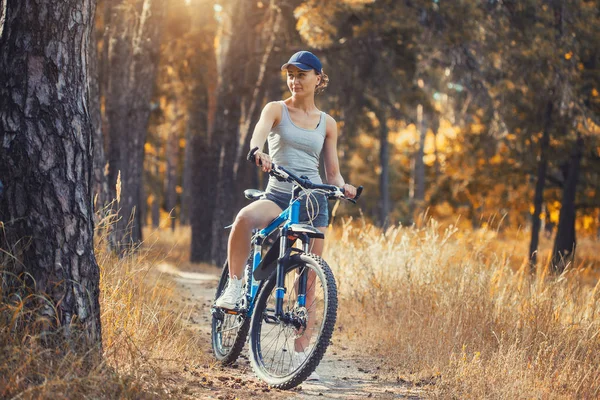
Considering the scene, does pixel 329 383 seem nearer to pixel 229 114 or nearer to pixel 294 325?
pixel 294 325

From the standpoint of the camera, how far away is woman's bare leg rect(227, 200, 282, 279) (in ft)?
16.3

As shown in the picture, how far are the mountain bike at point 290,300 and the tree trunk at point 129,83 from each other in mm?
6539

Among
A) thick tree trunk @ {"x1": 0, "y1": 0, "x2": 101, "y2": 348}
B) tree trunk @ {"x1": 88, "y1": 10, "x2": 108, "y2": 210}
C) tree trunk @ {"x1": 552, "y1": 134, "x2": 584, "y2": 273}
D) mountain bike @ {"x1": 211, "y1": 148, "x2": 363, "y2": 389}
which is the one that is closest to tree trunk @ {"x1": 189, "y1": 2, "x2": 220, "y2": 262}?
tree trunk @ {"x1": 88, "y1": 10, "x2": 108, "y2": 210}

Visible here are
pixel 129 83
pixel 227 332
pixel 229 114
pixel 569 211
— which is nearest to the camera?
pixel 227 332

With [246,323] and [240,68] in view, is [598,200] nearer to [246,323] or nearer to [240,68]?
[240,68]

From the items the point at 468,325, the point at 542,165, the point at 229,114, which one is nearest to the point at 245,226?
the point at 468,325

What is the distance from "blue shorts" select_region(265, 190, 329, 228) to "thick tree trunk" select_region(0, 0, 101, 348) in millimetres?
1327

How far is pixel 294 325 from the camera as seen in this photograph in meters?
4.54

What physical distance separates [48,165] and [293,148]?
1.66m

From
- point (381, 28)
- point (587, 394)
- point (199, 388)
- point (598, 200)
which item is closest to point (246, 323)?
point (199, 388)

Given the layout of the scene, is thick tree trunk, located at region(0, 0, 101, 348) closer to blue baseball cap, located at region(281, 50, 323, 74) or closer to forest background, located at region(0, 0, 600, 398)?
forest background, located at region(0, 0, 600, 398)

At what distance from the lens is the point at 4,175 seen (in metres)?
3.98

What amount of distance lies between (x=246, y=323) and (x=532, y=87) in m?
10.1

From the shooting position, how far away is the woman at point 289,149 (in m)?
4.96
